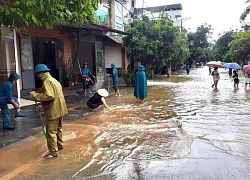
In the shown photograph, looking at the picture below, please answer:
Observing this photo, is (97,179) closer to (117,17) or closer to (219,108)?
(219,108)

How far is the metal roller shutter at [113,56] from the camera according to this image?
77.3 feet

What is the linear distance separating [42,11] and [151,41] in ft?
49.7

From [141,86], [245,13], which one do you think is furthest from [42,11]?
[245,13]

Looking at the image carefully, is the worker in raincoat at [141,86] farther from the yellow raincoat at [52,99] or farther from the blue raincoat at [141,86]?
the yellow raincoat at [52,99]

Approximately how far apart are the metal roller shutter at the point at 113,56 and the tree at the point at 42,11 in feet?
54.5

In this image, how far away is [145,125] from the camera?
25.9 feet

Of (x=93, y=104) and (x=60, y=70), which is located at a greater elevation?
(x=60, y=70)

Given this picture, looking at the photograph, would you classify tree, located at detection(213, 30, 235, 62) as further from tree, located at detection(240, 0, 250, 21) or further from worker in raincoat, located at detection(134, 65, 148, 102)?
worker in raincoat, located at detection(134, 65, 148, 102)

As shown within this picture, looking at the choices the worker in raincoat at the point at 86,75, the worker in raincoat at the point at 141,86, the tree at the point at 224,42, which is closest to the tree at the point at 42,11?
the worker in raincoat at the point at 141,86

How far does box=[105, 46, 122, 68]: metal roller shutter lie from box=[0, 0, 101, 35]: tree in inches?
654

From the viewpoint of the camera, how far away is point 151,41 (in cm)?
2019

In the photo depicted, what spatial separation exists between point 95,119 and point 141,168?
4223mm

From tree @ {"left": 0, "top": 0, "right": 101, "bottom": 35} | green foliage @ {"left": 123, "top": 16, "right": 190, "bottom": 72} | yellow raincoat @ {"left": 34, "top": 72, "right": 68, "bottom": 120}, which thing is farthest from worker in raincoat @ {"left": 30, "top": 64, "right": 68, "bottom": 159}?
green foliage @ {"left": 123, "top": 16, "right": 190, "bottom": 72}

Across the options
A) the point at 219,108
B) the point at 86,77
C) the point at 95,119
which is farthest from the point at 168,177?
the point at 86,77
